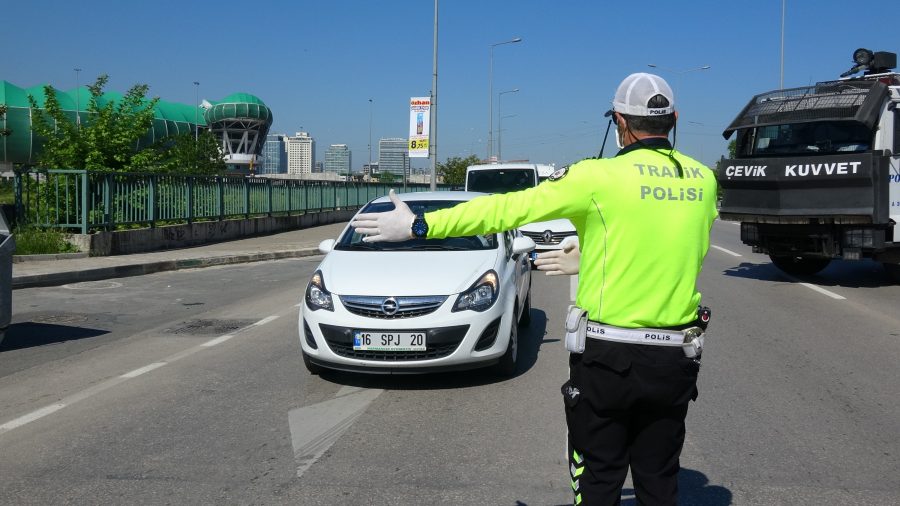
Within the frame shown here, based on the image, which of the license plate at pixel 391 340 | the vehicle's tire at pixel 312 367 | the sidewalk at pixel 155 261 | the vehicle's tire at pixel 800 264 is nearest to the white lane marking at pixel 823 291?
the vehicle's tire at pixel 800 264

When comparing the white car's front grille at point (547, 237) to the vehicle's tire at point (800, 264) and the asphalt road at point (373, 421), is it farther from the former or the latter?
the asphalt road at point (373, 421)

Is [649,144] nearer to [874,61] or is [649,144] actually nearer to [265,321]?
[265,321]

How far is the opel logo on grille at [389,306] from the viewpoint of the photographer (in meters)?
6.32

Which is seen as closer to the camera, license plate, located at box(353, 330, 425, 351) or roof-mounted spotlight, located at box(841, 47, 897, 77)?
license plate, located at box(353, 330, 425, 351)

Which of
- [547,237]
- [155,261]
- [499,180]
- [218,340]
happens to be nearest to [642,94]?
[218,340]

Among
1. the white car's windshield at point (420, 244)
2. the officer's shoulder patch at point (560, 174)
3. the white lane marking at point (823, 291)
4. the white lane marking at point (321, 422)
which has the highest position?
the officer's shoulder patch at point (560, 174)

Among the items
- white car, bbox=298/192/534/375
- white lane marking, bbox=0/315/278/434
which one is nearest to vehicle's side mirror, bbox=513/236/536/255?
white car, bbox=298/192/534/375

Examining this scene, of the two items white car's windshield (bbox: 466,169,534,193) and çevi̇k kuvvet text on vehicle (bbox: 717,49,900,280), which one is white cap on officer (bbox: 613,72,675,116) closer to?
çevi̇k kuvvet text on vehicle (bbox: 717,49,900,280)

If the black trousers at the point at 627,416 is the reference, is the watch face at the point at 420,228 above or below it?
above

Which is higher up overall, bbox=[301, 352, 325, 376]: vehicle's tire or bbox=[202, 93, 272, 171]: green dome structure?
A: bbox=[202, 93, 272, 171]: green dome structure

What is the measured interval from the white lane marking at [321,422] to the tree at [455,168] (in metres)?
56.4

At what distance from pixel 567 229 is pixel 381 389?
9470mm

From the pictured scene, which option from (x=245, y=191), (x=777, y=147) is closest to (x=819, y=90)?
(x=777, y=147)

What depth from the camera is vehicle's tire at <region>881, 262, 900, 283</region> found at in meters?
13.9
